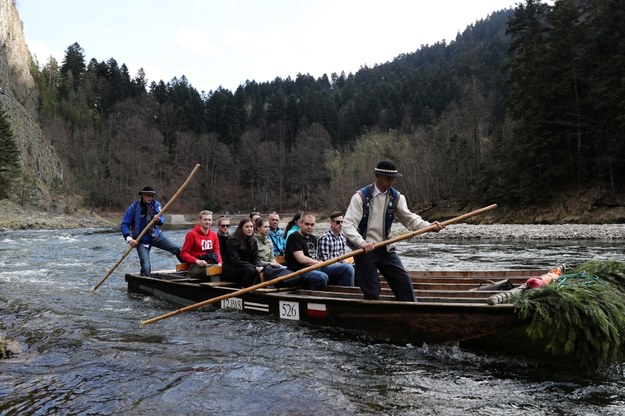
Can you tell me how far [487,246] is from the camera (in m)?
21.7

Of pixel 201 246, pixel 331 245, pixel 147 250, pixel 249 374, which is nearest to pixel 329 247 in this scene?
pixel 331 245

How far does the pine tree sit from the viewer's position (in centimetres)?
4453

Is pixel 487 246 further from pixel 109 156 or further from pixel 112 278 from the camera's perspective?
pixel 109 156

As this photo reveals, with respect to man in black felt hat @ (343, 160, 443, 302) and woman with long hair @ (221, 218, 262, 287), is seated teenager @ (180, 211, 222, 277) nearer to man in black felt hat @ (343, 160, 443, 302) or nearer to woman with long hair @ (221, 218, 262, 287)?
woman with long hair @ (221, 218, 262, 287)

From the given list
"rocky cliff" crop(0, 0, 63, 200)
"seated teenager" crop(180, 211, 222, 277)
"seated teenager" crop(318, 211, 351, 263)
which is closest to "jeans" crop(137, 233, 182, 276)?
"seated teenager" crop(180, 211, 222, 277)

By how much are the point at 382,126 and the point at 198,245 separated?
8708cm

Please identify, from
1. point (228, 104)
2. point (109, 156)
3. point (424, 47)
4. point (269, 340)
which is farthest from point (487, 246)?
point (424, 47)

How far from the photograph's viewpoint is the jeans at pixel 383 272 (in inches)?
247

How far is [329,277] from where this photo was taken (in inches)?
332

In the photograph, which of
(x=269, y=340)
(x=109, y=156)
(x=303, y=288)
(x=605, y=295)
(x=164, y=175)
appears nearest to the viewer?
(x=605, y=295)

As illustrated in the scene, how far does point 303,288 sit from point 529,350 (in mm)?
3714

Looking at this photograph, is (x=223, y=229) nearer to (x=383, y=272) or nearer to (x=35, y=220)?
(x=383, y=272)

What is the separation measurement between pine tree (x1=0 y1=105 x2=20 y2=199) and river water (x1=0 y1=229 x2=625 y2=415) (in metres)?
42.5

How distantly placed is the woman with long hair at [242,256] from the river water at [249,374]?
0.66 meters
